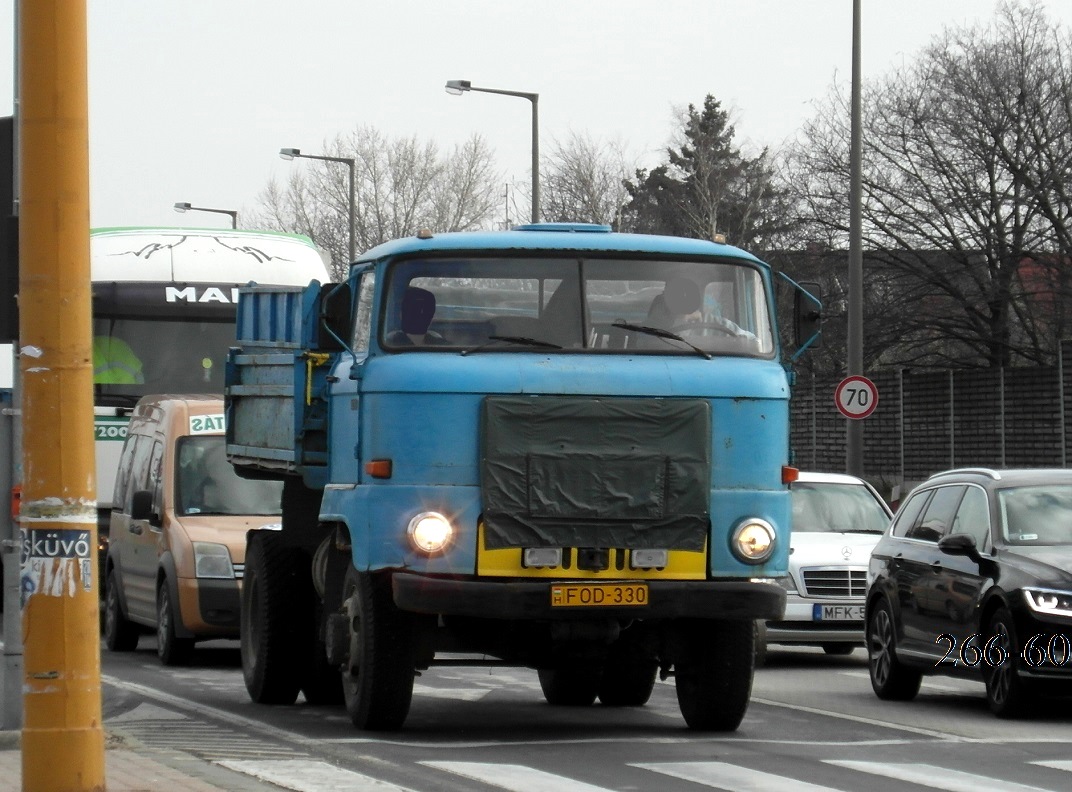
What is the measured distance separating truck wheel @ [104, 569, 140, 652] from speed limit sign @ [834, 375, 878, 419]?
1203cm

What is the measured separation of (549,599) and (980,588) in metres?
3.82

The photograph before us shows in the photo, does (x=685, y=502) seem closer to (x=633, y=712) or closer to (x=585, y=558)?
(x=585, y=558)

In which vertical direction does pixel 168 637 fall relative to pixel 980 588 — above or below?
below

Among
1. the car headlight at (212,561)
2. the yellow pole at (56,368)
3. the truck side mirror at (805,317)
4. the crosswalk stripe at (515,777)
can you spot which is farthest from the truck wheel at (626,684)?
the yellow pole at (56,368)

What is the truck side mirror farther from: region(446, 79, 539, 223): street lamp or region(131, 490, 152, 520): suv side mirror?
region(446, 79, 539, 223): street lamp

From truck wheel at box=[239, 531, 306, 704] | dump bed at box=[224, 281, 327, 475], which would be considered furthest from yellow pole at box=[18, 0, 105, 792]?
truck wheel at box=[239, 531, 306, 704]

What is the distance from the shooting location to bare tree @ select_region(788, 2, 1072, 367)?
44.2 meters

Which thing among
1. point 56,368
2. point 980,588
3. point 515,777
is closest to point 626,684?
point 980,588

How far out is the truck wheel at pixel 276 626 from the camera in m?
13.7

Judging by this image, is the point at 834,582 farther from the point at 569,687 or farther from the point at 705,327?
the point at 705,327

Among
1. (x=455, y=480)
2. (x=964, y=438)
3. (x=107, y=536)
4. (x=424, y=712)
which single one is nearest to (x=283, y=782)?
(x=455, y=480)

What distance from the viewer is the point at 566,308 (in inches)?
450

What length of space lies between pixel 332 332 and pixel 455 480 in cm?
136

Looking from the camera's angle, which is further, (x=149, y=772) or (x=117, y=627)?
(x=117, y=627)
